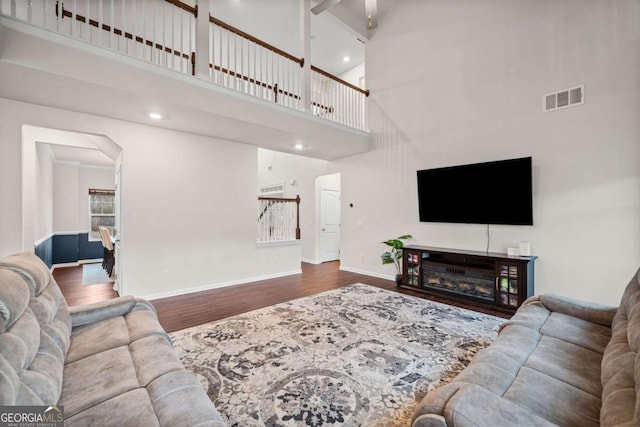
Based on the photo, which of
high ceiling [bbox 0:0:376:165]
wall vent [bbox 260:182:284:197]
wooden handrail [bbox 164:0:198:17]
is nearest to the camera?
high ceiling [bbox 0:0:376:165]

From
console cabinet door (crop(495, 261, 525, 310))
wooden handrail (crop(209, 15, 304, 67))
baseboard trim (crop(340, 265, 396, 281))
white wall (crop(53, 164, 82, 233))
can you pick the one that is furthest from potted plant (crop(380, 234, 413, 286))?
white wall (crop(53, 164, 82, 233))

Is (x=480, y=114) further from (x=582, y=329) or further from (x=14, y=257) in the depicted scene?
(x=14, y=257)

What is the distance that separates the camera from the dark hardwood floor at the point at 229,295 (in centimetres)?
350

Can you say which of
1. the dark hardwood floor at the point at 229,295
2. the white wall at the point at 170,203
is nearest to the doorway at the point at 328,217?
the dark hardwood floor at the point at 229,295

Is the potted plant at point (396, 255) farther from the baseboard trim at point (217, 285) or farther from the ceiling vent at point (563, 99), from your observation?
the ceiling vent at point (563, 99)

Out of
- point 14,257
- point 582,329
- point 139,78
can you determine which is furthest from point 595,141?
point 14,257

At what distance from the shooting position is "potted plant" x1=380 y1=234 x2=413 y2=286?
4797mm

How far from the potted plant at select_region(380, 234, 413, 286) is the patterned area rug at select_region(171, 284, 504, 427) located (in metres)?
1.11

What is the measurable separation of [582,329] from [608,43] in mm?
3488

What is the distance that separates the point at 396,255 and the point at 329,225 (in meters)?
2.66

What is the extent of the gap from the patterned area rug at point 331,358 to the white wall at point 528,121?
139cm

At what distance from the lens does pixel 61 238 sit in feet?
22.1

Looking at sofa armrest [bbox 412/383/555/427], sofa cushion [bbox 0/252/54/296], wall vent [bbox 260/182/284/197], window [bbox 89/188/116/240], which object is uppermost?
wall vent [bbox 260/182/284/197]

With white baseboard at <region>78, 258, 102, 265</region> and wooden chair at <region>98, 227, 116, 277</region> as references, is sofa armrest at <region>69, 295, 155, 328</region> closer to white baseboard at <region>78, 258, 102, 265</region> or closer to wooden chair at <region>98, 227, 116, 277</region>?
wooden chair at <region>98, 227, 116, 277</region>
